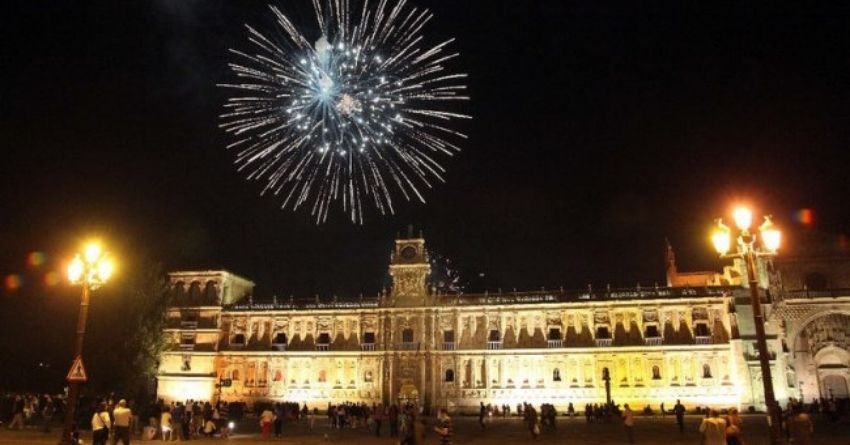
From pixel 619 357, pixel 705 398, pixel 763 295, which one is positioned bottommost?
pixel 705 398

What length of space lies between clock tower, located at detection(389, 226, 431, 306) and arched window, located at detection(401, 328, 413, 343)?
210cm

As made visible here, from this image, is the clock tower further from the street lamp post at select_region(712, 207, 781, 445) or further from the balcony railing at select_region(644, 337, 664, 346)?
the street lamp post at select_region(712, 207, 781, 445)

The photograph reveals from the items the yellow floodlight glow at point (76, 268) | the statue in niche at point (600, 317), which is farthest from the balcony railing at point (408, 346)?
the yellow floodlight glow at point (76, 268)

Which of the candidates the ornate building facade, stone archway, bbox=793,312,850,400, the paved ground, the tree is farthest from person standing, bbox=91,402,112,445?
stone archway, bbox=793,312,850,400

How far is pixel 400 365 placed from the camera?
49.2m

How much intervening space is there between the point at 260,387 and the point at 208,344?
5588mm

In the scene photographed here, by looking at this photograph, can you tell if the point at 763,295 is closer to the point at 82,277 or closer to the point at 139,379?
the point at 139,379

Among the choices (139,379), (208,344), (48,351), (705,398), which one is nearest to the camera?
(48,351)

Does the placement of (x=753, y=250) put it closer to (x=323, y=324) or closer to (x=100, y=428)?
(x=100, y=428)

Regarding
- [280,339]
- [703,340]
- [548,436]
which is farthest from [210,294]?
[703,340]

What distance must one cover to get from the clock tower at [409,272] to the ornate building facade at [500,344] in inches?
3.4

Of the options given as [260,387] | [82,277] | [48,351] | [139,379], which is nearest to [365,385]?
[260,387]

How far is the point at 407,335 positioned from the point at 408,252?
6.61 metres

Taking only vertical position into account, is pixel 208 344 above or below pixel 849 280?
below
